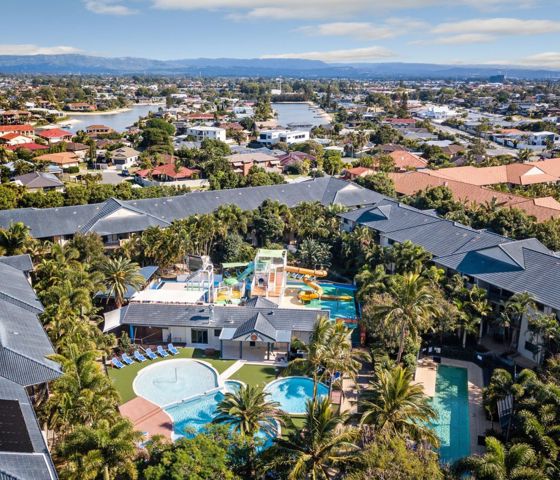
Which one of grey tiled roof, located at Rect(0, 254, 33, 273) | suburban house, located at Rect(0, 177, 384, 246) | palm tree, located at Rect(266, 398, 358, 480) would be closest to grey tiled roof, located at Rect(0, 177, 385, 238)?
suburban house, located at Rect(0, 177, 384, 246)

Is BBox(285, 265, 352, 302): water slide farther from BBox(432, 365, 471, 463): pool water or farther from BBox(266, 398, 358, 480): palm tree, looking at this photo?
BBox(266, 398, 358, 480): palm tree

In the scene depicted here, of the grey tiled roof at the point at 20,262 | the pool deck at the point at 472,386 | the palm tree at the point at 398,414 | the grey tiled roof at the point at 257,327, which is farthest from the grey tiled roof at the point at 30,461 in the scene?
the grey tiled roof at the point at 20,262

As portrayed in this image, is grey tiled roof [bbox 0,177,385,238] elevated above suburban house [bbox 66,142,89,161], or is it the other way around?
suburban house [bbox 66,142,89,161]

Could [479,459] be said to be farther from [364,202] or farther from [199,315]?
[364,202]

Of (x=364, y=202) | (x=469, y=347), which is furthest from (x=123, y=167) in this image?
(x=469, y=347)

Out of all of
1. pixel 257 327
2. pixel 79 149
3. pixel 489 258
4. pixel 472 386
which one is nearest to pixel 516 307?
pixel 472 386
